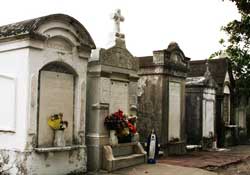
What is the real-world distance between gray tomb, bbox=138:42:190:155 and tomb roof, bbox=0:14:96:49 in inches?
153

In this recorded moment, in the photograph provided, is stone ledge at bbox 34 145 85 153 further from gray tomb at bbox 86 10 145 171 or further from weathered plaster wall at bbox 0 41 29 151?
gray tomb at bbox 86 10 145 171

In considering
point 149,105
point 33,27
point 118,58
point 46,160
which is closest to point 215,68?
point 149,105

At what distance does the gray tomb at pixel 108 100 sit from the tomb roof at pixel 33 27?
2.69 feet

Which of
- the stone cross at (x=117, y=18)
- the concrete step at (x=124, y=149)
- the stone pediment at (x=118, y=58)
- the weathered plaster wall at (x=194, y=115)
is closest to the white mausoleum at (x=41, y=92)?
the stone pediment at (x=118, y=58)

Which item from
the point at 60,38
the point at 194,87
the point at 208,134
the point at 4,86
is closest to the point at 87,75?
the point at 60,38

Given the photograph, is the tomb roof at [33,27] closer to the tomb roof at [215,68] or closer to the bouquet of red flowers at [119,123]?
the bouquet of red flowers at [119,123]

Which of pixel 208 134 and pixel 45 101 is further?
pixel 208 134

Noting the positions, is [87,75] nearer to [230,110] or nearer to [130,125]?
[130,125]

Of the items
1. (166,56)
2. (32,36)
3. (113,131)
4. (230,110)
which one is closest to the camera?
(32,36)

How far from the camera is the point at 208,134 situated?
14.9 metres

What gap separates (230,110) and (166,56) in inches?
253

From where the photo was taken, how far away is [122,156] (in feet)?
31.7

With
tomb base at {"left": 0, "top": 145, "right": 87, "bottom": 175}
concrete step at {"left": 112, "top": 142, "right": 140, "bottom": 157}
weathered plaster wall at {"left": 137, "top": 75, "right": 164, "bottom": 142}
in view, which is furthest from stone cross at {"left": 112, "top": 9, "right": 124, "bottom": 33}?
tomb base at {"left": 0, "top": 145, "right": 87, "bottom": 175}

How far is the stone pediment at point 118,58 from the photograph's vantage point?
951cm
